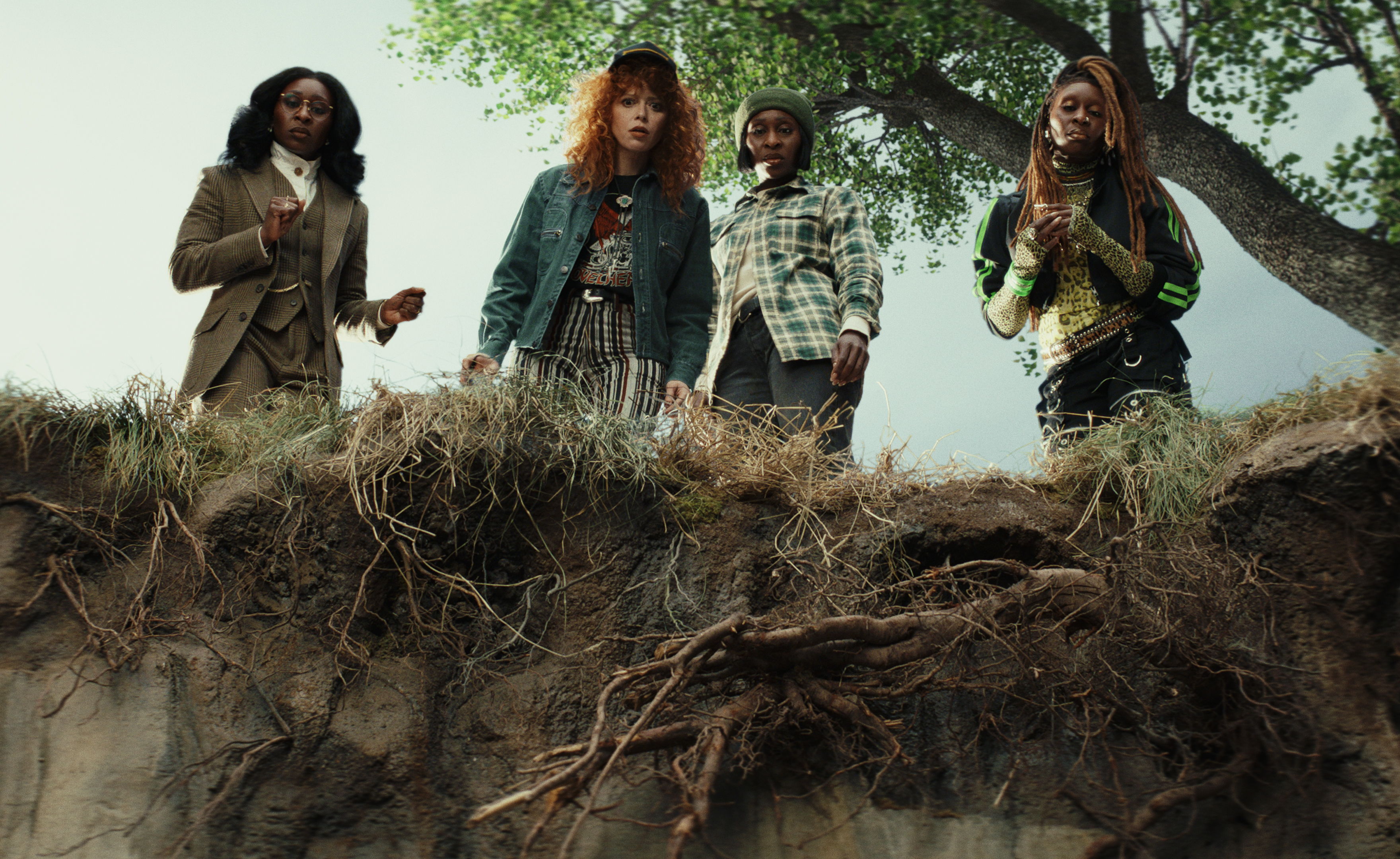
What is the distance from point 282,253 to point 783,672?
2.27 meters

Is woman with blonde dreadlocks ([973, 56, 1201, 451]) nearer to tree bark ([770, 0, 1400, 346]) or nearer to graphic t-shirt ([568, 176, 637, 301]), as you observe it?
graphic t-shirt ([568, 176, 637, 301])

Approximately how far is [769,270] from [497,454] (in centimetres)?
138

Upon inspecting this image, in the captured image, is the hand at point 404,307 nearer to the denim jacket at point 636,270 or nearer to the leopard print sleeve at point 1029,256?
the denim jacket at point 636,270

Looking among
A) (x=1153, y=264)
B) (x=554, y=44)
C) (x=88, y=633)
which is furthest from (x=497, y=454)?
(x=554, y=44)

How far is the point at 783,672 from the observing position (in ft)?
8.63

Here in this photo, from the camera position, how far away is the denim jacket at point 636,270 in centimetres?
343

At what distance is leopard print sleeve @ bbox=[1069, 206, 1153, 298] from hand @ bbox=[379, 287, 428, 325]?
2255 mm

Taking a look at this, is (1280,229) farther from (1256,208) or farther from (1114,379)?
(1114,379)

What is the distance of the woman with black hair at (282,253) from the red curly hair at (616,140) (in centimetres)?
78

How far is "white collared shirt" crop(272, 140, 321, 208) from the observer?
Result: 3680 millimetres

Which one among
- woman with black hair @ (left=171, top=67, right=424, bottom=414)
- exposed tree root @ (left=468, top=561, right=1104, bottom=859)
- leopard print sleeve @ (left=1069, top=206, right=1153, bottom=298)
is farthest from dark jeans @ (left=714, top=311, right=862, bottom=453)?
woman with black hair @ (left=171, top=67, right=424, bottom=414)

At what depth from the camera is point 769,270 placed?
3.77 meters

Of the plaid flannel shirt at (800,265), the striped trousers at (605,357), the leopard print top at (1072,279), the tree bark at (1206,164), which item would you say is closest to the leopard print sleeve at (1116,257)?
the leopard print top at (1072,279)

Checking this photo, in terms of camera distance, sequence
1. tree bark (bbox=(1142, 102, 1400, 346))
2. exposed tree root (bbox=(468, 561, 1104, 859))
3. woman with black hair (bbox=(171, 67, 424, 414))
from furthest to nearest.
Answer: tree bark (bbox=(1142, 102, 1400, 346)) < woman with black hair (bbox=(171, 67, 424, 414)) < exposed tree root (bbox=(468, 561, 1104, 859))
